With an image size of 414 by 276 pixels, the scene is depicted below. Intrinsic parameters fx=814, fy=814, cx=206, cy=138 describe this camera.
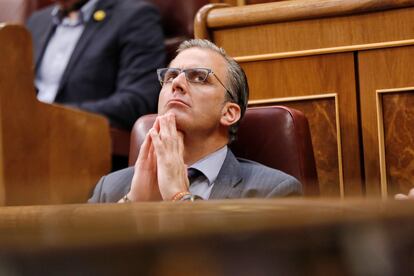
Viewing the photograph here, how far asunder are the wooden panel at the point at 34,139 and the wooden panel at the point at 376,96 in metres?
0.27

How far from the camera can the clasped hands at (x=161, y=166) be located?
0.64 meters

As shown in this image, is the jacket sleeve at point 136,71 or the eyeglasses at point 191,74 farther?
the jacket sleeve at point 136,71

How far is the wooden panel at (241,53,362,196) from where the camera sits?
0.74 meters

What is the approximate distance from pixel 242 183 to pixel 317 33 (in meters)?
0.18

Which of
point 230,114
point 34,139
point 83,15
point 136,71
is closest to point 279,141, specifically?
point 230,114

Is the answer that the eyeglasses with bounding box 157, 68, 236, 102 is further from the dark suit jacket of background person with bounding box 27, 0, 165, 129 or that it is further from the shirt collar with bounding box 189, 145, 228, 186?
the dark suit jacket of background person with bounding box 27, 0, 165, 129

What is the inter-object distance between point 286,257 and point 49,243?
0.13 ft

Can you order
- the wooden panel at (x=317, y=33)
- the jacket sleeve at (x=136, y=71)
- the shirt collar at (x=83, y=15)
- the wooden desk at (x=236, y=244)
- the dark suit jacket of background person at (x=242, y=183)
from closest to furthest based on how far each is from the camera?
the wooden desk at (x=236, y=244)
the dark suit jacket of background person at (x=242, y=183)
the wooden panel at (x=317, y=33)
the jacket sleeve at (x=136, y=71)
the shirt collar at (x=83, y=15)

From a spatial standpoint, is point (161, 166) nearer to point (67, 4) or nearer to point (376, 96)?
point (376, 96)

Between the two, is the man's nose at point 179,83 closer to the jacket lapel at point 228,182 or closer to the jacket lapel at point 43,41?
the jacket lapel at point 228,182

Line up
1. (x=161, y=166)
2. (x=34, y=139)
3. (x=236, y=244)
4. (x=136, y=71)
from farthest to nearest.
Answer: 1. (x=136, y=71)
2. (x=34, y=139)
3. (x=161, y=166)
4. (x=236, y=244)

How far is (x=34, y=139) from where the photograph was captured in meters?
0.84

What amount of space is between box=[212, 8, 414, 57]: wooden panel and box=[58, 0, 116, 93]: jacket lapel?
34 cm

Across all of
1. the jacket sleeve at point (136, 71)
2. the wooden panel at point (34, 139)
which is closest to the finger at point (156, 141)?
the wooden panel at point (34, 139)
